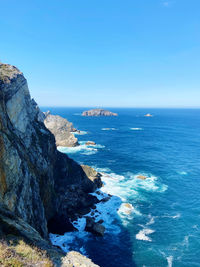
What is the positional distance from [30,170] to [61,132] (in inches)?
3194

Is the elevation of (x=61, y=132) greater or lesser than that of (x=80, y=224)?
greater

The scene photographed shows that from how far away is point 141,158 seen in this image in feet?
276

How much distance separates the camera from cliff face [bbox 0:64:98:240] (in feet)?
73.6

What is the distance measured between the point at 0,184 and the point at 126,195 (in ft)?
136

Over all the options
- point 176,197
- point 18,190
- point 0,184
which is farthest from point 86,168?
point 0,184

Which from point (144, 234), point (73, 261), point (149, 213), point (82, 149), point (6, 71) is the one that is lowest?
point (144, 234)

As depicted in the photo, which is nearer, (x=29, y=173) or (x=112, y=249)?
(x=29, y=173)

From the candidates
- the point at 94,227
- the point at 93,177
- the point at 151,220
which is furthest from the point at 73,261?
the point at 93,177

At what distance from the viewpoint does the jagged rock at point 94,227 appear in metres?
38.2

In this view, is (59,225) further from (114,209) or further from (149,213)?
(149,213)

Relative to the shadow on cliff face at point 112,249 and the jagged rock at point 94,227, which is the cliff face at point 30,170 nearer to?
the jagged rock at point 94,227

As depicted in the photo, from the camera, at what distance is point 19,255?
437 inches

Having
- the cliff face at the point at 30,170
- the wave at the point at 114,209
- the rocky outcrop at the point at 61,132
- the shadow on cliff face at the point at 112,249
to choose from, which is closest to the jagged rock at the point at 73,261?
the cliff face at the point at 30,170

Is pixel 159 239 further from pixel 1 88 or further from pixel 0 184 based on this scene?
pixel 1 88
